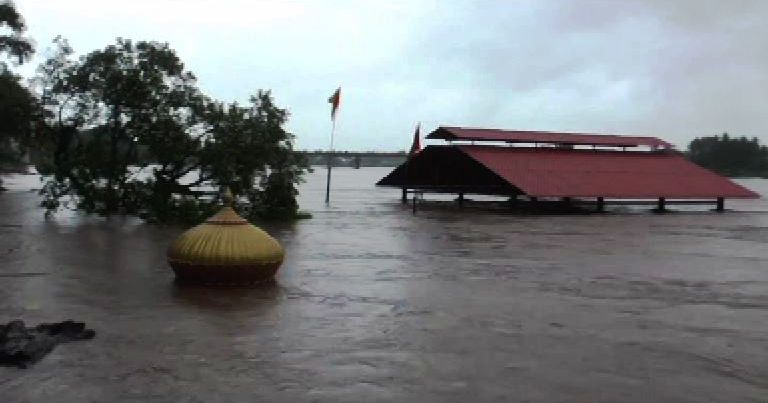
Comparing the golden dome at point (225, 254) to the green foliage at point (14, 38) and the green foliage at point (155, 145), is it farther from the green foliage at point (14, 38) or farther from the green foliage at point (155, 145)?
the green foliage at point (14, 38)

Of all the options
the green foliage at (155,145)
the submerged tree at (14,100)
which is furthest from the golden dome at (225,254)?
the submerged tree at (14,100)

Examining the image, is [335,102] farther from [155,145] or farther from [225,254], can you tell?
[225,254]

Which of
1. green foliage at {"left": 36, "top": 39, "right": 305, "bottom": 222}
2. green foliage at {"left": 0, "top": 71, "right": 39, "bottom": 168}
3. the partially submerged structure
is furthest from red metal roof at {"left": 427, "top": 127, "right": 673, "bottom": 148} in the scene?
green foliage at {"left": 0, "top": 71, "right": 39, "bottom": 168}

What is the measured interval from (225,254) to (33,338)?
143 inches

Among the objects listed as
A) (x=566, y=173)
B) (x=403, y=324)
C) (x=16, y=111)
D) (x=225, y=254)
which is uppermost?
(x=16, y=111)

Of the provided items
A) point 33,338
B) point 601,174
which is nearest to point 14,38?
point 601,174

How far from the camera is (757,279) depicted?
12.5 m

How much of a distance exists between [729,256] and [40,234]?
15.3 m

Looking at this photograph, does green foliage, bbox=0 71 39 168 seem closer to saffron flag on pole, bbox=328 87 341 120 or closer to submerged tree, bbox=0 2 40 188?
submerged tree, bbox=0 2 40 188

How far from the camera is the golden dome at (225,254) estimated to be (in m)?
10.1

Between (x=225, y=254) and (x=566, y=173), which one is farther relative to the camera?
(x=566, y=173)

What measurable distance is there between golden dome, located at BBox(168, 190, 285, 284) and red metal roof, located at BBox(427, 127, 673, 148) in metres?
22.6

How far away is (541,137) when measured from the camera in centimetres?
3484

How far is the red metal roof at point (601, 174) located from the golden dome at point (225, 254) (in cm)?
1962
